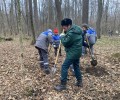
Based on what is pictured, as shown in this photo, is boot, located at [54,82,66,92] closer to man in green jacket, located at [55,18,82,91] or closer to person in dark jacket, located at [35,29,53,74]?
man in green jacket, located at [55,18,82,91]

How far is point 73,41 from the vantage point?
646cm

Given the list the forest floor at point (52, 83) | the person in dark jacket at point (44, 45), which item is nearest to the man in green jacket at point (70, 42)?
the forest floor at point (52, 83)

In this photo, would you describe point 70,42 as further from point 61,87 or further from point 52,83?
point 52,83

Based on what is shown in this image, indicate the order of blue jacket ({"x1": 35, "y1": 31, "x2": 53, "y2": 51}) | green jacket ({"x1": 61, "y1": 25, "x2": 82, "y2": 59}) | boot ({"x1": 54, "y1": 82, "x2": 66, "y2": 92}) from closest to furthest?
green jacket ({"x1": 61, "y1": 25, "x2": 82, "y2": 59}) < boot ({"x1": 54, "y1": 82, "x2": 66, "y2": 92}) < blue jacket ({"x1": 35, "y1": 31, "x2": 53, "y2": 51})

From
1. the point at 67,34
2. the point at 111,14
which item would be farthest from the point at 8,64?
the point at 111,14

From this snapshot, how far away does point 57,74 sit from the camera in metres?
8.10

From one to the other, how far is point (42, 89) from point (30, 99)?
0.63 meters

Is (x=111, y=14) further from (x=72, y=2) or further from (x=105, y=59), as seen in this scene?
(x=105, y=59)

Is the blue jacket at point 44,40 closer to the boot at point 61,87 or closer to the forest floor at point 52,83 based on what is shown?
the forest floor at point 52,83

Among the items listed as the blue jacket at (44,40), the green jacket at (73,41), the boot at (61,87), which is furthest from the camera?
the blue jacket at (44,40)

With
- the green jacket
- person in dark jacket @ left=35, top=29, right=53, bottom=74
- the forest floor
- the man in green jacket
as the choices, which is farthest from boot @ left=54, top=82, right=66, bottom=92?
person in dark jacket @ left=35, top=29, right=53, bottom=74

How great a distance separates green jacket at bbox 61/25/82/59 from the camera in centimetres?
639

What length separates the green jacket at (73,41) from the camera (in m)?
6.39

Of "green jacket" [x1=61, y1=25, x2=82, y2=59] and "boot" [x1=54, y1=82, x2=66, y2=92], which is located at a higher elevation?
"green jacket" [x1=61, y1=25, x2=82, y2=59]
